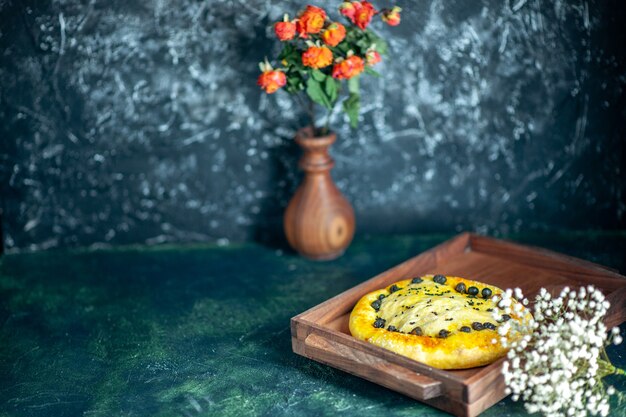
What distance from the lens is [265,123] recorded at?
3.38 metres

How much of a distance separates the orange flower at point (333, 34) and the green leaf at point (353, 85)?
0.27 metres

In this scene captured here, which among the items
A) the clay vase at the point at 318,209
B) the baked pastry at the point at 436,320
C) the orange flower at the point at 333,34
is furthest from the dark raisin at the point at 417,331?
the orange flower at the point at 333,34

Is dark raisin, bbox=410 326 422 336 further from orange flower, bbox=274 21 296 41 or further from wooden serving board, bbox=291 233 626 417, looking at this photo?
orange flower, bbox=274 21 296 41

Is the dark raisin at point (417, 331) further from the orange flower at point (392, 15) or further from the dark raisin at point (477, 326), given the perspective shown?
the orange flower at point (392, 15)

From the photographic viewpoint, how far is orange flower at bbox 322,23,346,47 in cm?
275

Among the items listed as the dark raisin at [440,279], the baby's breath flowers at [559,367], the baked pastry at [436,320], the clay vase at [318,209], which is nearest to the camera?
the baby's breath flowers at [559,367]

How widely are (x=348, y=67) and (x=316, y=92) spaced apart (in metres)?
0.17

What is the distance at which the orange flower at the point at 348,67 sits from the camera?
2805 millimetres

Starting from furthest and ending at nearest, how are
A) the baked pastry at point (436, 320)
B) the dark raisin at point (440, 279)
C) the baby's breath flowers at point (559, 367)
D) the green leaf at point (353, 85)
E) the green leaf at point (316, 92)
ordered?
the green leaf at point (353, 85) < the green leaf at point (316, 92) < the dark raisin at point (440, 279) < the baked pastry at point (436, 320) < the baby's breath flowers at point (559, 367)

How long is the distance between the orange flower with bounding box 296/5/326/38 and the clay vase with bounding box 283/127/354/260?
468mm

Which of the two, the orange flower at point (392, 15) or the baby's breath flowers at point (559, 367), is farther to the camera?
the orange flower at point (392, 15)

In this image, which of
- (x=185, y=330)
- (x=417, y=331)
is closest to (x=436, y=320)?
(x=417, y=331)

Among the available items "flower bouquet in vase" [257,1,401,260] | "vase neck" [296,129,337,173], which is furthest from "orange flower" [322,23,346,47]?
"vase neck" [296,129,337,173]

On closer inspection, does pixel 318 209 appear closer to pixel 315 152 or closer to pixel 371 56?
pixel 315 152
